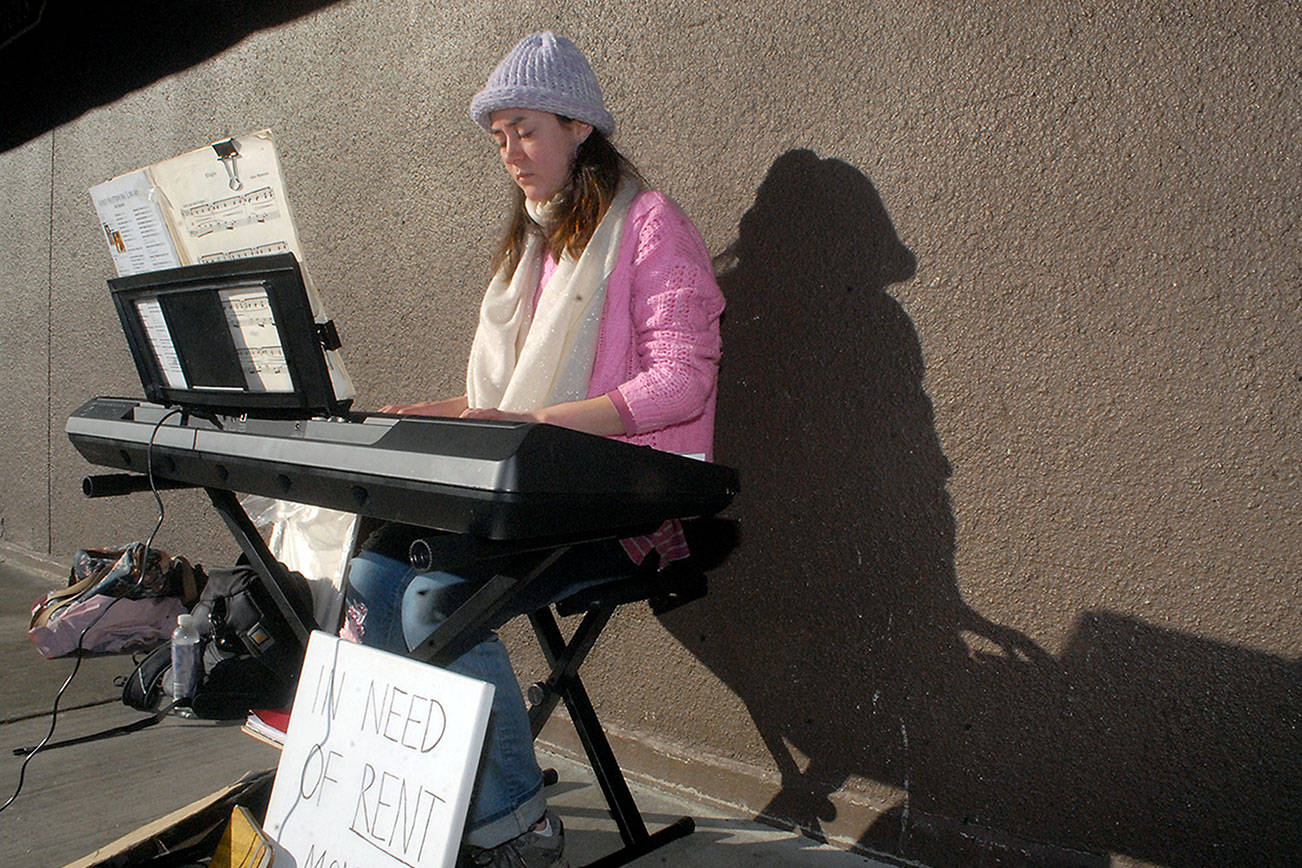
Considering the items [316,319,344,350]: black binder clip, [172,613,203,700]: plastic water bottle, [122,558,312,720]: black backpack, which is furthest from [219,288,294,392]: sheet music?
[172,613,203,700]: plastic water bottle

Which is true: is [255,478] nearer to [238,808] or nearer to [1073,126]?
[238,808]

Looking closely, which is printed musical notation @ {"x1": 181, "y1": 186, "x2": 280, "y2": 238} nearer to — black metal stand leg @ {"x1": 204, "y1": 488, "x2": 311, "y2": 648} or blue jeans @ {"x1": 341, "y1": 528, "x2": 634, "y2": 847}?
black metal stand leg @ {"x1": 204, "y1": 488, "x2": 311, "y2": 648}

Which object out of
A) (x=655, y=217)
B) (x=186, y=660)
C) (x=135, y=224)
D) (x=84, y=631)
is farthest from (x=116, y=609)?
(x=655, y=217)

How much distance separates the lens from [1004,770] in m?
1.48

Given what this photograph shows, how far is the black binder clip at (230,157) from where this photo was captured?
4.43ft

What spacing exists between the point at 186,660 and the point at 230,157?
1.26m

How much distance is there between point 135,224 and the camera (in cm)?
149

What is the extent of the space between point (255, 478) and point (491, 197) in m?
1.23

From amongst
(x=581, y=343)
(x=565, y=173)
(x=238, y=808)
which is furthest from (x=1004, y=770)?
(x=565, y=173)

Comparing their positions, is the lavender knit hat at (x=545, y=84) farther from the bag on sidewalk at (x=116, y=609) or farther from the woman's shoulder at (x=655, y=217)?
the bag on sidewalk at (x=116, y=609)

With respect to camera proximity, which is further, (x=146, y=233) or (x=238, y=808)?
(x=146, y=233)

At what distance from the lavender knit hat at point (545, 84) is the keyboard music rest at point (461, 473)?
27.0 inches

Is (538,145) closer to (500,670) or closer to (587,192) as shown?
(587,192)

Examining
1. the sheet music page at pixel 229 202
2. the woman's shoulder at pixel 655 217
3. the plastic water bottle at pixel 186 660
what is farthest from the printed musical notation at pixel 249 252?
the plastic water bottle at pixel 186 660
